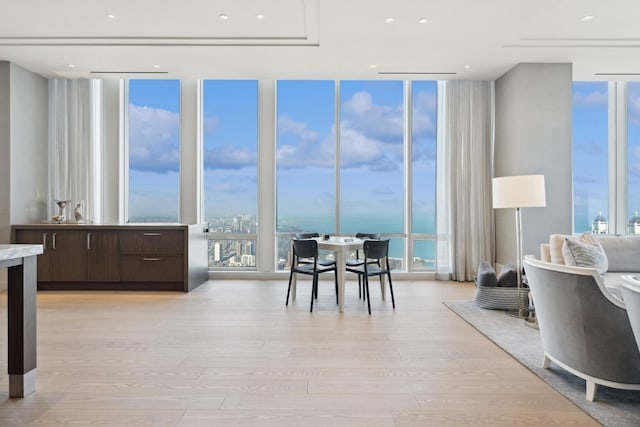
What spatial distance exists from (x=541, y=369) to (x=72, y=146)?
6.53 meters

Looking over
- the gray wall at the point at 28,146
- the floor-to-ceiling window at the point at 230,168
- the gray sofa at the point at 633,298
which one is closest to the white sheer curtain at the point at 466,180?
the floor-to-ceiling window at the point at 230,168

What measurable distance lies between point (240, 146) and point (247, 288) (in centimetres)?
231

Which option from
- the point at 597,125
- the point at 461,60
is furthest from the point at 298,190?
the point at 597,125

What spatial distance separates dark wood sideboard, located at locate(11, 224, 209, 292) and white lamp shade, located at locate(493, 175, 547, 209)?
383cm

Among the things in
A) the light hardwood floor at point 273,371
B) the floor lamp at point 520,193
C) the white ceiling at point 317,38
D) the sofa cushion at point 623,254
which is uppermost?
the white ceiling at point 317,38

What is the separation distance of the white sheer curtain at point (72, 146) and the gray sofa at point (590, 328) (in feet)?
20.2

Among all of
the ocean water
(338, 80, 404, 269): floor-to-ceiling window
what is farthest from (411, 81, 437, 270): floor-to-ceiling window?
(338, 80, 404, 269): floor-to-ceiling window

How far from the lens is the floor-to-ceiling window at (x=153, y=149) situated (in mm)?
6465

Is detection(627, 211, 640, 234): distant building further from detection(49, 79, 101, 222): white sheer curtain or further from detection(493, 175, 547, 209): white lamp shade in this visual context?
detection(49, 79, 101, 222): white sheer curtain

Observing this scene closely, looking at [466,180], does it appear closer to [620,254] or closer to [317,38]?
[620,254]

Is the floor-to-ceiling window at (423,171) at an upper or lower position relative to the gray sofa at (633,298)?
upper

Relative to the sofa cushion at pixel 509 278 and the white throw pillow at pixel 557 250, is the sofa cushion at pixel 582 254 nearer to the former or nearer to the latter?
the white throw pillow at pixel 557 250

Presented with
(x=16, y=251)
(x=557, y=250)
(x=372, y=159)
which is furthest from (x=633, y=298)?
(x=372, y=159)

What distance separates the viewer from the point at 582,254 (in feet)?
12.4
